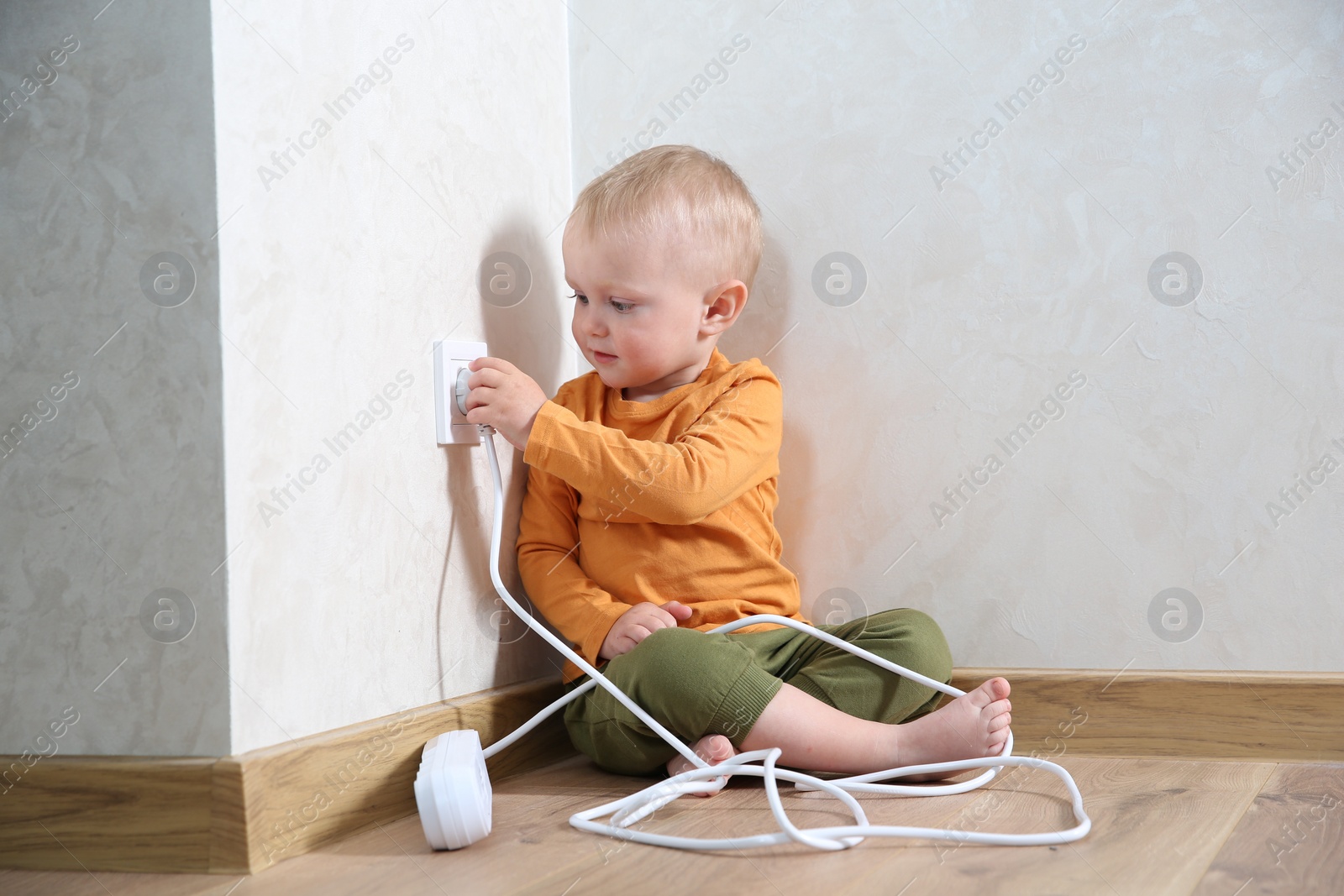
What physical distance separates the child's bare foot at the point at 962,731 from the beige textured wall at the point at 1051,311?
18cm

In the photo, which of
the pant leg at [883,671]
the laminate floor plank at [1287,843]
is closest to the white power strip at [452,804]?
the pant leg at [883,671]

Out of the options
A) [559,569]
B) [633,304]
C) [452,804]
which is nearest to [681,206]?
[633,304]

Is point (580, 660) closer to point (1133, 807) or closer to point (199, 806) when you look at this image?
point (199, 806)

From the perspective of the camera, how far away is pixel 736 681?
914mm

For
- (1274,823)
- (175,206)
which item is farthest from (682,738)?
(175,206)

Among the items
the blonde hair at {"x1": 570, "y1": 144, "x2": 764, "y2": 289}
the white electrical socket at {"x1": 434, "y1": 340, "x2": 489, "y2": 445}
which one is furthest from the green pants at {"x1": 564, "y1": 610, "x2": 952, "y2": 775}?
the blonde hair at {"x1": 570, "y1": 144, "x2": 764, "y2": 289}

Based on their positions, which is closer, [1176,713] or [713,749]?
[713,749]

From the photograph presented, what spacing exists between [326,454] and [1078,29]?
0.85 metres

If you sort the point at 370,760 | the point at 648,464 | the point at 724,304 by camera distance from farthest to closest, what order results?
1. the point at 724,304
2. the point at 648,464
3. the point at 370,760

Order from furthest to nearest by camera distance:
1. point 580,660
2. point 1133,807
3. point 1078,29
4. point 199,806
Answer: point 1078,29 < point 580,660 < point 1133,807 < point 199,806

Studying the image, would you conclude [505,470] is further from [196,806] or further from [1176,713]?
[1176,713]

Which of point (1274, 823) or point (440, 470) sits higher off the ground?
point (440, 470)

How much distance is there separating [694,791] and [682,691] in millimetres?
82

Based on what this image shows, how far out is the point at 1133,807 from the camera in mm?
847
